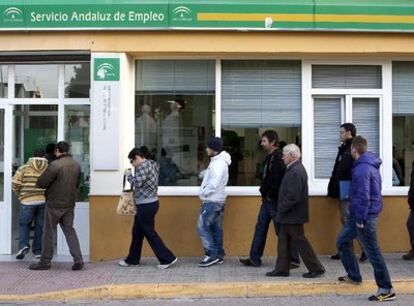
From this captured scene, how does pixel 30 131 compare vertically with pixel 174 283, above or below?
above

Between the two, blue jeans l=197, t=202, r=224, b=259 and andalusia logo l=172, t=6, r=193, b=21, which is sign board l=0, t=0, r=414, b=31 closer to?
andalusia logo l=172, t=6, r=193, b=21

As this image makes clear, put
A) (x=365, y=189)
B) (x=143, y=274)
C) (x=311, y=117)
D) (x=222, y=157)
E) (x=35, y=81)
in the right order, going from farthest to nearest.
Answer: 1. (x=35, y=81)
2. (x=311, y=117)
3. (x=222, y=157)
4. (x=143, y=274)
5. (x=365, y=189)

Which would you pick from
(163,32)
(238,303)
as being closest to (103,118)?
(163,32)

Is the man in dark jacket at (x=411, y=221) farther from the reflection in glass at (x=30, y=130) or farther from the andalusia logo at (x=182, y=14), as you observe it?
the reflection in glass at (x=30, y=130)

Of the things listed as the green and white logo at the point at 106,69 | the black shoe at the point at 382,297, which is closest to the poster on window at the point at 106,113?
the green and white logo at the point at 106,69

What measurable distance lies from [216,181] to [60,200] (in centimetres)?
216

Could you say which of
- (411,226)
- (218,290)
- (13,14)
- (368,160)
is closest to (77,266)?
(218,290)

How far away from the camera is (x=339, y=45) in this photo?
9.24 m

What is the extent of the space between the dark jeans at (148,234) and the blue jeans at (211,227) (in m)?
0.51

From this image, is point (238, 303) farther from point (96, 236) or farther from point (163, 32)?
point (163, 32)

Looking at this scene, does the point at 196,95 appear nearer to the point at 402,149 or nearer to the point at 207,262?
the point at 207,262

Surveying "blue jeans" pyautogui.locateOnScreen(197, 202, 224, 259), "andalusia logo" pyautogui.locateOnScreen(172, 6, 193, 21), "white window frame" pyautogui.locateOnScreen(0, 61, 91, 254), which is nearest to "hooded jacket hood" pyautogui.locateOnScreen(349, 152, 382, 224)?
"blue jeans" pyautogui.locateOnScreen(197, 202, 224, 259)

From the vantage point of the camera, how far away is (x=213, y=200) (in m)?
8.56

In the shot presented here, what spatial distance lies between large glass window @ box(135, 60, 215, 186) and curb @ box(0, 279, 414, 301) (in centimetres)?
233
